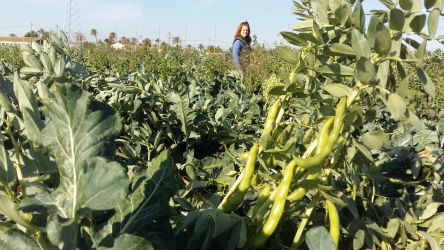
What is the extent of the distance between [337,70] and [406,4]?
0.18m

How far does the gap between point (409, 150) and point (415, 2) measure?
1.18 meters

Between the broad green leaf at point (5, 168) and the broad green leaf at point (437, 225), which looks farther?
the broad green leaf at point (437, 225)

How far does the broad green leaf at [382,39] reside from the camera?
0.82m

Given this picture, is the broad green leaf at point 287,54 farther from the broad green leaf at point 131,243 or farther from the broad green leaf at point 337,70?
the broad green leaf at point 131,243

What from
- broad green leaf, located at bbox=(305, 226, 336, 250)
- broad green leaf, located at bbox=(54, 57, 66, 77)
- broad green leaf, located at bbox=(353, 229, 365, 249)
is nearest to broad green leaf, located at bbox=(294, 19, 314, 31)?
broad green leaf, located at bbox=(305, 226, 336, 250)

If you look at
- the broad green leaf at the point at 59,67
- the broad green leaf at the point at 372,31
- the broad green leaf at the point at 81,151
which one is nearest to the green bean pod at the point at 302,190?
the broad green leaf at the point at 372,31

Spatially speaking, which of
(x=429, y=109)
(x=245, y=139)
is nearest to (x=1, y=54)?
(x=429, y=109)

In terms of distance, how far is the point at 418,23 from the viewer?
91 cm

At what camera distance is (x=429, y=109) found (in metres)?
8.53

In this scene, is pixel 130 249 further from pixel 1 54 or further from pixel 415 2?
pixel 1 54

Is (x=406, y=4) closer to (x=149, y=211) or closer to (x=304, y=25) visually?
(x=304, y=25)

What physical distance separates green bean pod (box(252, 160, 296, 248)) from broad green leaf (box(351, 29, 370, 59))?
23cm

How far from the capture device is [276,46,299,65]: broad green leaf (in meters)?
0.97

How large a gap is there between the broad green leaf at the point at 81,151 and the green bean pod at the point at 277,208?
0.31 metres
